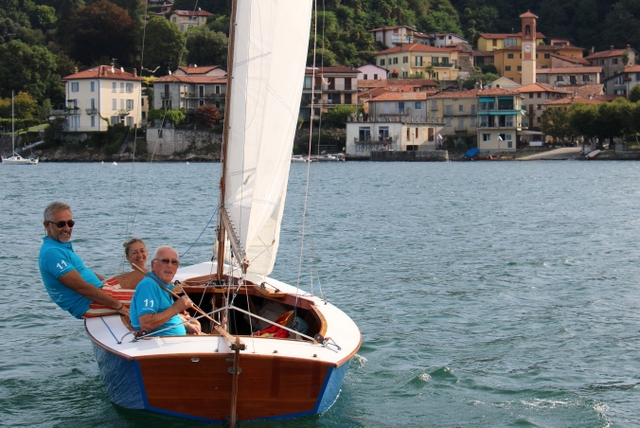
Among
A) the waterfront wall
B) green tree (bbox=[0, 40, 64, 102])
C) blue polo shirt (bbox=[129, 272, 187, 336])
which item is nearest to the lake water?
blue polo shirt (bbox=[129, 272, 187, 336])

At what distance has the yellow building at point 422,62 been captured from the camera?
121 metres

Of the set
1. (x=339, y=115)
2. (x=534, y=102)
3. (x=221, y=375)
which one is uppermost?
(x=534, y=102)

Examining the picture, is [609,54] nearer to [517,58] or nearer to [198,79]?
[517,58]

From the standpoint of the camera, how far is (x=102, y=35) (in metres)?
114

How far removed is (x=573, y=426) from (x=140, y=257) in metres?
4.77

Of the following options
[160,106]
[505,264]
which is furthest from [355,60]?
[505,264]

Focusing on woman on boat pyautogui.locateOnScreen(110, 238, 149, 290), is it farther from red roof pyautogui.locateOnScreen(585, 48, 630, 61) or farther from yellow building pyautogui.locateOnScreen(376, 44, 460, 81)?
red roof pyautogui.locateOnScreen(585, 48, 630, 61)

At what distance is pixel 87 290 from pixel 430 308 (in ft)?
25.3

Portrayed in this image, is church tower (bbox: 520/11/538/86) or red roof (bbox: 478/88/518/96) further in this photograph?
church tower (bbox: 520/11/538/86)

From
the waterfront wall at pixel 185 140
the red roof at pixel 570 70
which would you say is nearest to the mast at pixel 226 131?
the waterfront wall at pixel 185 140

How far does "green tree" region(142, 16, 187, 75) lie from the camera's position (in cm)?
10306

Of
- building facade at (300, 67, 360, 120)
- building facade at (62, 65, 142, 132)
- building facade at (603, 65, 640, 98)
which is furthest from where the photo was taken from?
building facade at (603, 65, 640, 98)

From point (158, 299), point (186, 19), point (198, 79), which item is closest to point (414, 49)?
point (198, 79)

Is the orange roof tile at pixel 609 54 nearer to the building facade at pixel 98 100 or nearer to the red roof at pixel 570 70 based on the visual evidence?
the red roof at pixel 570 70
